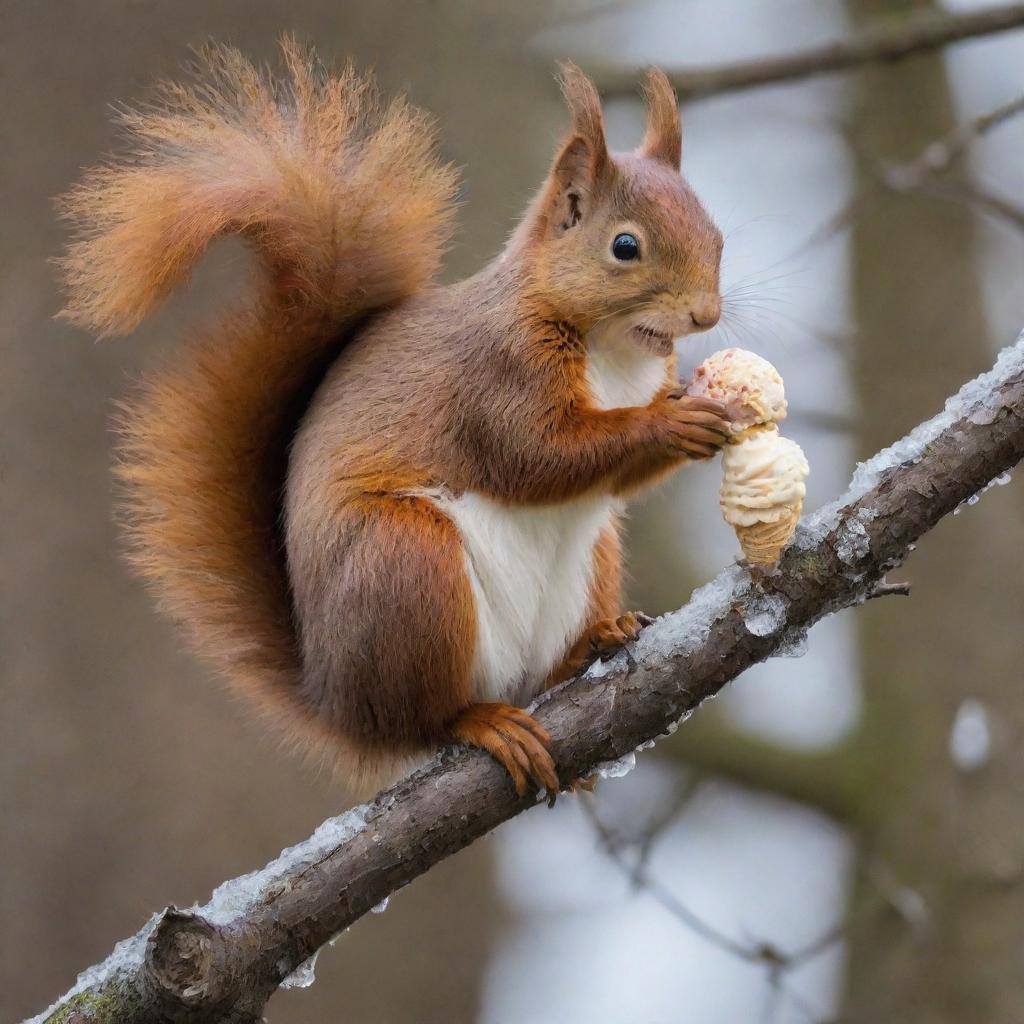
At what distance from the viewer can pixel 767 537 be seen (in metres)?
1.57

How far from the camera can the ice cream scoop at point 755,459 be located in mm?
1560

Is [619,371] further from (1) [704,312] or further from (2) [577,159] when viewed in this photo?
(2) [577,159]

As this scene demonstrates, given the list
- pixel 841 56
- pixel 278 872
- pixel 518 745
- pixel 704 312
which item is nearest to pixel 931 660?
pixel 841 56

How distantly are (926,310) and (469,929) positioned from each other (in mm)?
1596

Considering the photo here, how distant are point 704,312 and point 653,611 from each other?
106 centimetres

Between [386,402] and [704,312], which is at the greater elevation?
[704,312]

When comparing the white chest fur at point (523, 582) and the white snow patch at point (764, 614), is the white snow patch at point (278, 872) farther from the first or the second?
the white snow patch at point (764, 614)

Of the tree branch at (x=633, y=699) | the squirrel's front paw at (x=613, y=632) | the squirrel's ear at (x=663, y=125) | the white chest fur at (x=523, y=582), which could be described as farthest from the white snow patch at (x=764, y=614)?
the squirrel's ear at (x=663, y=125)

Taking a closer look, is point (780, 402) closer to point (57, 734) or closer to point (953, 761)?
point (953, 761)

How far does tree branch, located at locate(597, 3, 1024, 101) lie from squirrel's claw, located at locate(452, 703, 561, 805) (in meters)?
1.37

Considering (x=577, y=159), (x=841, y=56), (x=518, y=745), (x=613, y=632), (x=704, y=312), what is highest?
(x=841, y=56)

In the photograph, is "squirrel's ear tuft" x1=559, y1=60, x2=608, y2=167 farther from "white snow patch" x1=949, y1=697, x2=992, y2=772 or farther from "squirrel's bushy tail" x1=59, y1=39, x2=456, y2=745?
"white snow patch" x1=949, y1=697, x2=992, y2=772

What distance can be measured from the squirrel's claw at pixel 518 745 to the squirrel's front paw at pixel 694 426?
0.39 metres

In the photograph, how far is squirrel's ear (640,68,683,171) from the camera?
205cm
